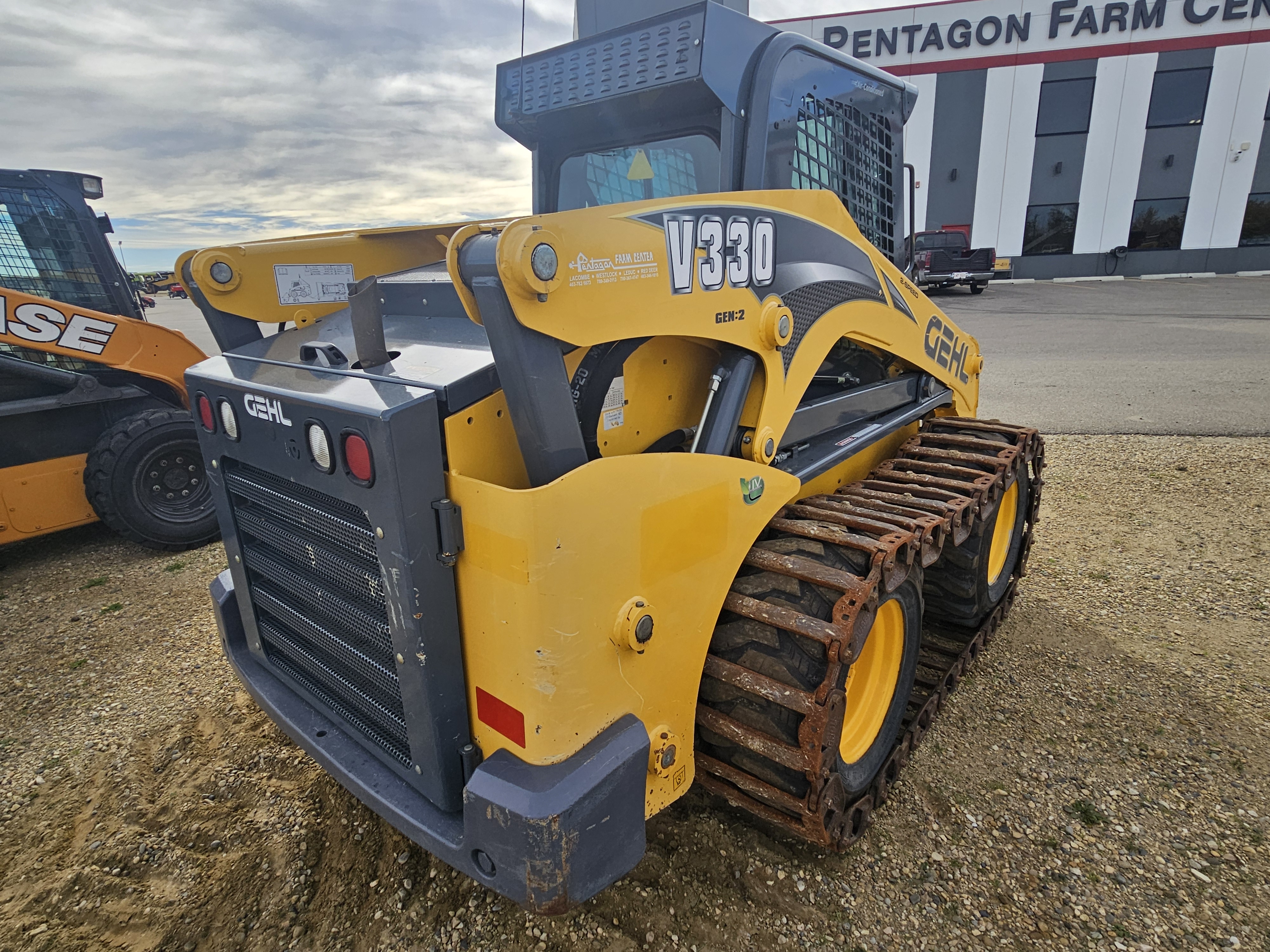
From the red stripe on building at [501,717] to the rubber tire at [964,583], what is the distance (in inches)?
86.9

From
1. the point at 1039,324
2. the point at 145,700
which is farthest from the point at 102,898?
the point at 1039,324

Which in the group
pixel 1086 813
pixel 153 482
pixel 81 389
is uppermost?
pixel 81 389

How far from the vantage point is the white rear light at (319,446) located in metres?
1.87

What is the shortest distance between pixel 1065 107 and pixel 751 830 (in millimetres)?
29735

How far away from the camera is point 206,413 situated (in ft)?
7.86

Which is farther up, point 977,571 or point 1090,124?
point 1090,124

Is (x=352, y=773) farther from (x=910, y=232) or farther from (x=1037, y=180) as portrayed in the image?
(x=1037, y=180)

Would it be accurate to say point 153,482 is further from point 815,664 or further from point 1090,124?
point 1090,124

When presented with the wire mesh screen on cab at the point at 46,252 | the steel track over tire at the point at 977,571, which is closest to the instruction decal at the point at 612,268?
the steel track over tire at the point at 977,571

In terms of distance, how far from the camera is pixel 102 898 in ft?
7.78

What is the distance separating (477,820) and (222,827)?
57.0 inches

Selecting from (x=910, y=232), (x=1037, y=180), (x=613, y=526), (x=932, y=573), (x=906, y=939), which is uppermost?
(x=1037, y=180)

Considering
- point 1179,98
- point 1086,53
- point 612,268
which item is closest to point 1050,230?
point 1179,98

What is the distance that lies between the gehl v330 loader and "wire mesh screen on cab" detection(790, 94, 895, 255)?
0.02m
